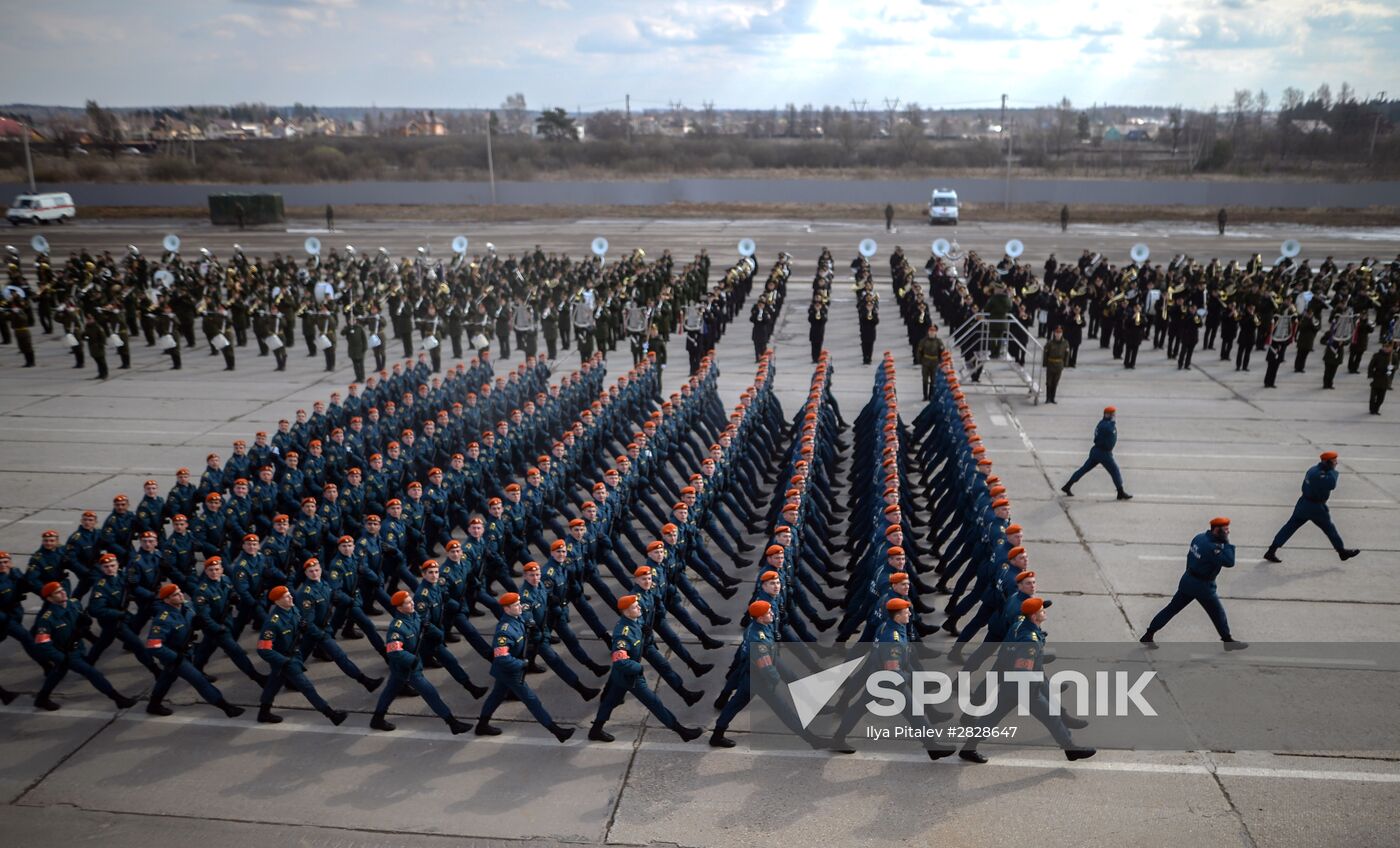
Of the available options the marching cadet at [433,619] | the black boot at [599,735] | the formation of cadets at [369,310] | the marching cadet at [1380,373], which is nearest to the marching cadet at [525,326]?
the formation of cadets at [369,310]

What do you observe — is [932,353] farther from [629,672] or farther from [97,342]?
[97,342]

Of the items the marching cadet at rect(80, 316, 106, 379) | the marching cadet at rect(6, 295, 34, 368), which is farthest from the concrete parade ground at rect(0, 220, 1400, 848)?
the marching cadet at rect(6, 295, 34, 368)

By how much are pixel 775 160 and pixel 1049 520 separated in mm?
85908

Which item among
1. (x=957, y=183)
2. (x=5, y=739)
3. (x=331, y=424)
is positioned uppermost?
(x=957, y=183)

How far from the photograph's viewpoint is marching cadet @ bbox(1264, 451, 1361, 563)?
33.8 feet

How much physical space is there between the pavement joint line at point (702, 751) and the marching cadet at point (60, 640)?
37 cm

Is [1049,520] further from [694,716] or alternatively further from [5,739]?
[5,739]

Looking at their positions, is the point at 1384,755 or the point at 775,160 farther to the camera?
the point at 775,160

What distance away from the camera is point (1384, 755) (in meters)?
7.46

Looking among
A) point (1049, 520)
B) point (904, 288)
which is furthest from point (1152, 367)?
point (1049, 520)

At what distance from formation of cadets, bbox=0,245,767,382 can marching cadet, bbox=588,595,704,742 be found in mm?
11106

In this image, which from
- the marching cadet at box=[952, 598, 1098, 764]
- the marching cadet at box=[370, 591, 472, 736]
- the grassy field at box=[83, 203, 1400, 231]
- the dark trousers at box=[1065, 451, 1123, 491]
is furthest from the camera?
the grassy field at box=[83, 203, 1400, 231]

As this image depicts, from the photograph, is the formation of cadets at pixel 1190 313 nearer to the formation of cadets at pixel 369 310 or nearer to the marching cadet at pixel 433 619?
the formation of cadets at pixel 369 310

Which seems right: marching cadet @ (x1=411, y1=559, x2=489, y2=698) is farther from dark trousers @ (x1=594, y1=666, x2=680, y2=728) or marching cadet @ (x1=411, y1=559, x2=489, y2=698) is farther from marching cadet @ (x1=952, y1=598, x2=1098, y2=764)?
marching cadet @ (x1=952, y1=598, x2=1098, y2=764)
